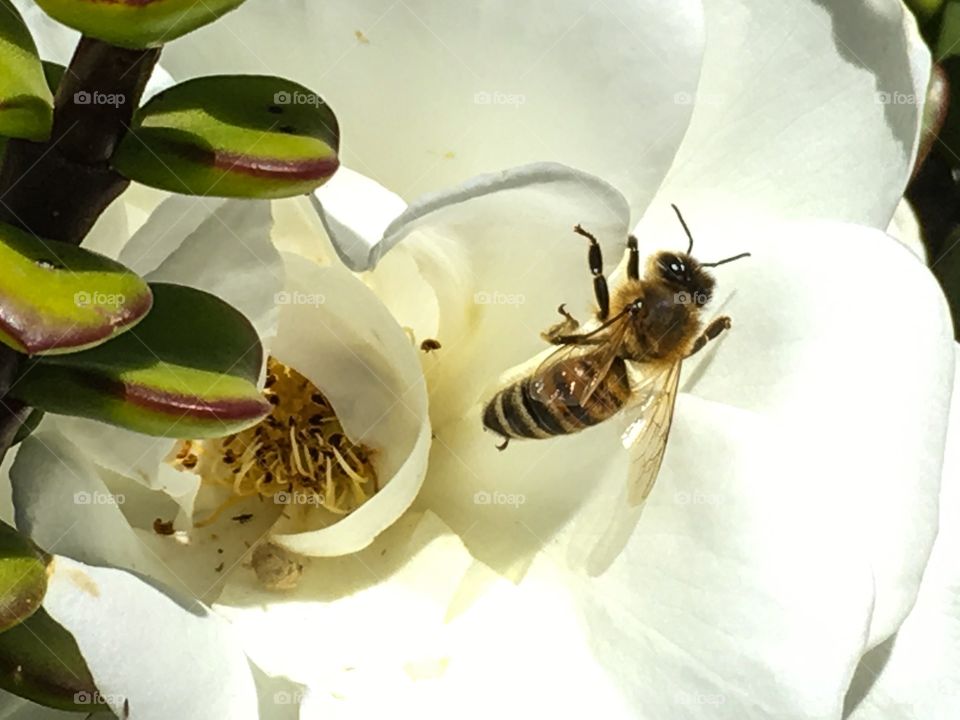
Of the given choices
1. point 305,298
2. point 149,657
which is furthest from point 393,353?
point 149,657

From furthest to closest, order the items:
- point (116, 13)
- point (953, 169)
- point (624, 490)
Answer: point (953, 169)
point (624, 490)
point (116, 13)

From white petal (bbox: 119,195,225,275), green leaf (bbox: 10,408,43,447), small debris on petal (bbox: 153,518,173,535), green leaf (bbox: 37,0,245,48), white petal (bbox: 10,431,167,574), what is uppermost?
green leaf (bbox: 37,0,245,48)

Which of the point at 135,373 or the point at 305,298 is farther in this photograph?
the point at 305,298

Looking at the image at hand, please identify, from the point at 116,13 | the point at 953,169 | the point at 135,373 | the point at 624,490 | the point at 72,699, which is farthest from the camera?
the point at 953,169

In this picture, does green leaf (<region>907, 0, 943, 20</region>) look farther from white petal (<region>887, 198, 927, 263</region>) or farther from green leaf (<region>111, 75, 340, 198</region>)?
green leaf (<region>111, 75, 340, 198</region>)

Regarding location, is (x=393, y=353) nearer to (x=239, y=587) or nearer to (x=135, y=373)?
(x=239, y=587)

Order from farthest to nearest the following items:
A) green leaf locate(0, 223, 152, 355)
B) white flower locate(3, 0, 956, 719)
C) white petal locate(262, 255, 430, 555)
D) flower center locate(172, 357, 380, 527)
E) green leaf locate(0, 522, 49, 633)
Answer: flower center locate(172, 357, 380, 527) → white petal locate(262, 255, 430, 555) → white flower locate(3, 0, 956, 719) → green leaf locate(0, 522, 49, 633) → green leaf locate(0, 223, 152, 355)

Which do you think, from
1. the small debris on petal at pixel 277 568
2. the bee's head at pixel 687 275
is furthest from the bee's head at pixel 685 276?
the small debris on petal at pixel 277 568

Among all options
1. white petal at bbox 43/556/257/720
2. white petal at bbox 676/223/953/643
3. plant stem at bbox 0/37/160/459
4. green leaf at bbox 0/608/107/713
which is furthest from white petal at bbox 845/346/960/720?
plant stem at bbox 0/37/160/459
